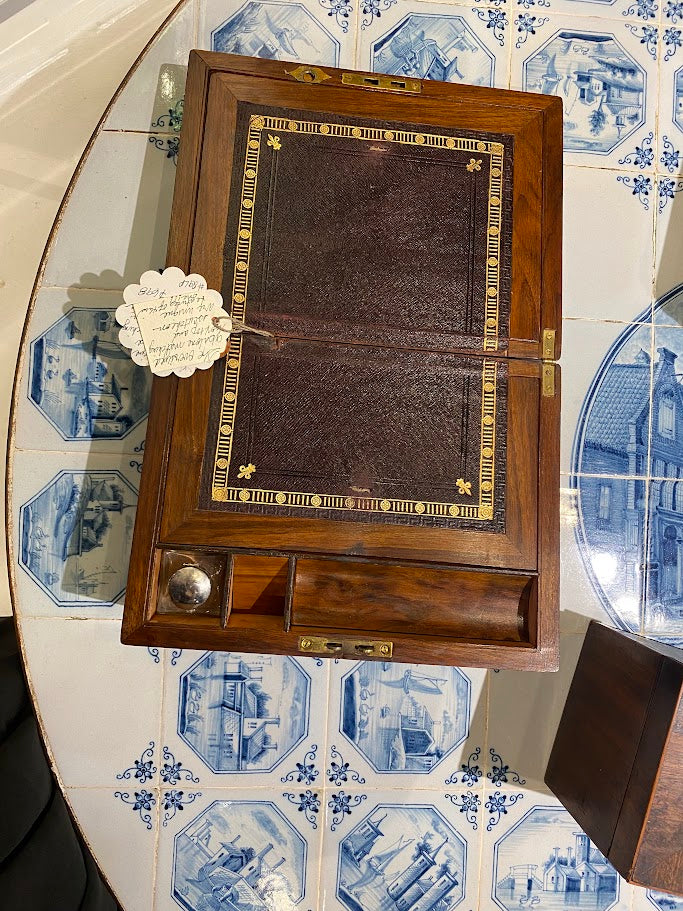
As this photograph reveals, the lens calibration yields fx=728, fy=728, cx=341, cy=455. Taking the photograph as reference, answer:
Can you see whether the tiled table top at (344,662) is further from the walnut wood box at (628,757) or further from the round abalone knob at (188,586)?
the round abalone knob at (188,586)

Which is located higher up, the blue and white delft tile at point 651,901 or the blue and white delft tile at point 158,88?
the blue and white delft tile at point 158,88

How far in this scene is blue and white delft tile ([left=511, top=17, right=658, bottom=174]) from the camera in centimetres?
152

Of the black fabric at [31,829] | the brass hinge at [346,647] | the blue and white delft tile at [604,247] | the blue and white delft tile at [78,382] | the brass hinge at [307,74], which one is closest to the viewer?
the black fabric at [31,829]

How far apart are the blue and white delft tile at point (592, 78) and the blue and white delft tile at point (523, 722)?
3.36ft

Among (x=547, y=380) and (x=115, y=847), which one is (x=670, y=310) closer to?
(x=547, y=380)

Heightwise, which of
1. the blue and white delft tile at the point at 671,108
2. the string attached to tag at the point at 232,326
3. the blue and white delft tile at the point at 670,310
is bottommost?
the string attached to tag at the point at 232,326

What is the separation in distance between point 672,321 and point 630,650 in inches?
27.3

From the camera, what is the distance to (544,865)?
1442 millimetres

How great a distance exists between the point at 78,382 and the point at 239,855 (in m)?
0.96

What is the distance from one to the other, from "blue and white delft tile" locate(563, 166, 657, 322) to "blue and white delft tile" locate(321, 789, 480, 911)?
1.05 m

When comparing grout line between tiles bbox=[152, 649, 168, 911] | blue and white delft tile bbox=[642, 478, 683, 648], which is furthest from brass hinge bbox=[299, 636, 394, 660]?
blue and white delft tile bbox=[642, 478, 683, 648]

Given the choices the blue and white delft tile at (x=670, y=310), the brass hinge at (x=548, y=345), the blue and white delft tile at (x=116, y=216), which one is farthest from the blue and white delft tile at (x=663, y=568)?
the blue and white delft tile at (x=116, y=216)

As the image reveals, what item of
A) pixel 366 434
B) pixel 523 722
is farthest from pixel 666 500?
pixel 366 434

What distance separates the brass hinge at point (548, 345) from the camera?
4.11ft
